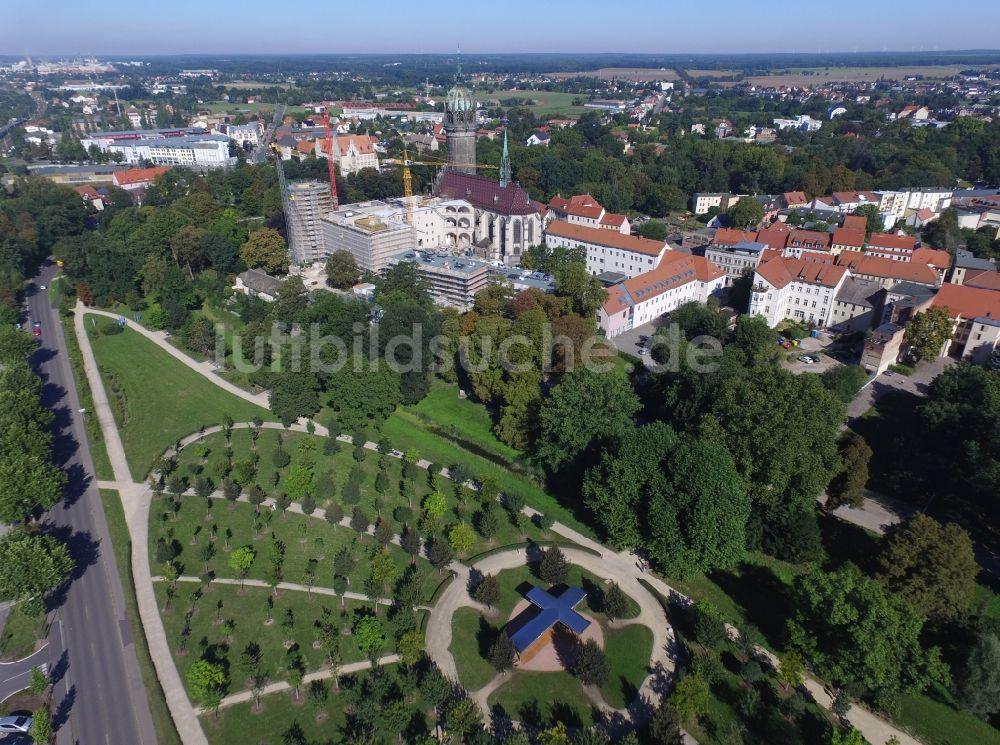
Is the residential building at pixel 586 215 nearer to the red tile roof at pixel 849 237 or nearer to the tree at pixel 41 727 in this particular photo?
the red tile roof at pixel 849 237

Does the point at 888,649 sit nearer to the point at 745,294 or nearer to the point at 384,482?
the point at 384,482

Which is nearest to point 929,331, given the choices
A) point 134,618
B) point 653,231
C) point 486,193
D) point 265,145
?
point 653,231

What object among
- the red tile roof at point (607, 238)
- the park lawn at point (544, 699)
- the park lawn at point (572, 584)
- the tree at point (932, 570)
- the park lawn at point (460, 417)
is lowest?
the park lawn at point (460, 417)

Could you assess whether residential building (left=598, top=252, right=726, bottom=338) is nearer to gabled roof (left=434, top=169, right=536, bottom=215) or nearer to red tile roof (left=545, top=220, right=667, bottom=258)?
red tile roof (left=545, top=220, right=667, bottom=258)

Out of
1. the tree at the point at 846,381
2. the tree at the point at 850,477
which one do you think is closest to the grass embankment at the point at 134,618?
the tree at the point at 850,477

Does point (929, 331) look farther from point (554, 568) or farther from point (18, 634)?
point (18, 634)

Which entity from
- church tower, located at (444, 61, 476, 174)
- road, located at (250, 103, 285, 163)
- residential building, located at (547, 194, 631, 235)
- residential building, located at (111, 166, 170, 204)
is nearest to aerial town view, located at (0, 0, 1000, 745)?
residential building, located at (547, 194, 631, 235)
